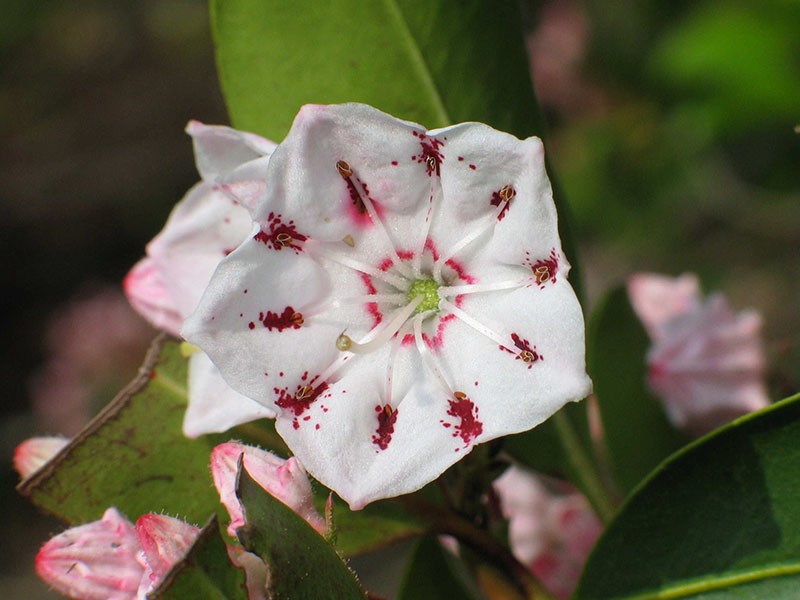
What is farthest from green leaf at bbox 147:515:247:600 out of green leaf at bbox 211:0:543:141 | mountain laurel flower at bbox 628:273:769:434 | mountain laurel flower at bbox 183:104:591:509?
mountain laurel flower at bbox 628:273:769:434

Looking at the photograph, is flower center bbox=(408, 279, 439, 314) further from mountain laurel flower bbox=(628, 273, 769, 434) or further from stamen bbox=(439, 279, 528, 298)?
mountain laurel flower bbox=(628, 273, 769, 434)

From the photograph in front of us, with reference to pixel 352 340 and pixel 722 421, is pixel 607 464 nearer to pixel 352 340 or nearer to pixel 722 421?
pixel 722 421

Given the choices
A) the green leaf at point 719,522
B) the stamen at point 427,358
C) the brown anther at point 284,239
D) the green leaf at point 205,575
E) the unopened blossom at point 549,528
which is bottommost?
the unopened blossom at point 549,528

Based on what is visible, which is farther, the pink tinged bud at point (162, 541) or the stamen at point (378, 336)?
the stamen at point (378, 336)

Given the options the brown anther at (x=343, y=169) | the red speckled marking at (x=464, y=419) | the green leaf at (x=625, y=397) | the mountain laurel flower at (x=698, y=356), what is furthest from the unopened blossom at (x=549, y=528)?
the brown anther at (x=343, y=169)

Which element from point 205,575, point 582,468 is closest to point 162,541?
point 205,575

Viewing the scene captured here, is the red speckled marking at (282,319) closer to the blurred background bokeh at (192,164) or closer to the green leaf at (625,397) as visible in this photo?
the green leaf at (625,397)
